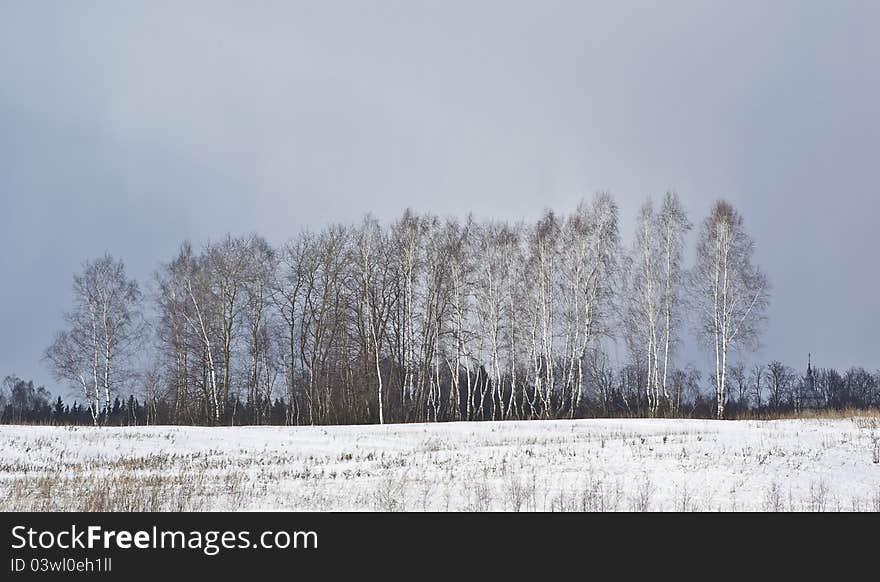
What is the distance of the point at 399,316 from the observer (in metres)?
44.8

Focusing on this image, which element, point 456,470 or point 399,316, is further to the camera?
point 399,316

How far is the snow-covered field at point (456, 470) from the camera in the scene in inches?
480

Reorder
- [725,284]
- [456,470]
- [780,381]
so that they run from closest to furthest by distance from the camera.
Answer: [456,470], [725,284], [780,381]

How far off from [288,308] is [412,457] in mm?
27387

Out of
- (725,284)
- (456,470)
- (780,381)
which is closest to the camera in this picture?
(456,470)

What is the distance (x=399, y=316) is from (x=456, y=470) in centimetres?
2888

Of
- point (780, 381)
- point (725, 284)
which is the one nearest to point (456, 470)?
point (725, 284)

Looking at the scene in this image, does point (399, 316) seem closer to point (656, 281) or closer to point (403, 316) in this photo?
point (403, 316)

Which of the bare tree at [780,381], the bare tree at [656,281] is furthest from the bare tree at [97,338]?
the bare tree at [780,381]

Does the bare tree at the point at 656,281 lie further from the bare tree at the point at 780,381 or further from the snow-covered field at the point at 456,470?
the bare tree at the point at 780,381

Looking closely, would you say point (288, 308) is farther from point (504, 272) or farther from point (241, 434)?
point (241, 434)

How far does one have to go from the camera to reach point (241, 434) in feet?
92.2

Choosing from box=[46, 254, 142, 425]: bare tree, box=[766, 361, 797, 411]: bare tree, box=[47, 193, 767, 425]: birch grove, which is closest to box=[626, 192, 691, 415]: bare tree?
box=[47, 193, 767, 425]: birch grove

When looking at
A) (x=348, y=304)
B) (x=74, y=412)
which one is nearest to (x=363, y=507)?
(x=348, y=304)
